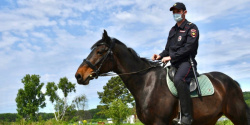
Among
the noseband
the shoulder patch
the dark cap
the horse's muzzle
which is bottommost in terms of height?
the horse's muzzle

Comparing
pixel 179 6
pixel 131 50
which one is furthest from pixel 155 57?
pixel 179 6

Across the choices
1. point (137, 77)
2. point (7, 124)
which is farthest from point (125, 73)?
point (7, 124)

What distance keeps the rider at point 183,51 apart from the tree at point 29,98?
4009 centimetres

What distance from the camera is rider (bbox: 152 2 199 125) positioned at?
5.39 m

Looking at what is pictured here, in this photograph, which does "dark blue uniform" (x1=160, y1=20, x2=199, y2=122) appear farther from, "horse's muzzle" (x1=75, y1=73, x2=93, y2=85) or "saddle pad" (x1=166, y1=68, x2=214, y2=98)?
"horse's muzzle" (x1=75, y1=73, x2=93, y2=85)

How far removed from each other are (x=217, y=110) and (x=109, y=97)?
58.0 metres

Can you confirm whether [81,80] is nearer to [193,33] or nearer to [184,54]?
[184,54]

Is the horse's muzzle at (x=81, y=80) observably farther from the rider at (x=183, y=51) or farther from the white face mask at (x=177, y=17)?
the white face mask at (x=177, y=17)

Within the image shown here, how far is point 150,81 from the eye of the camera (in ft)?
19.2

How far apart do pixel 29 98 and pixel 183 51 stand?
4191 cm

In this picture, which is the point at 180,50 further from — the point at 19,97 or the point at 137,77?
the point at 19,97

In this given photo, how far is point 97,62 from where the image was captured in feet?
18.5

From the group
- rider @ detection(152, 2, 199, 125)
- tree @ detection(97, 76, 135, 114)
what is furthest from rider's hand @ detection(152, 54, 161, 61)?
tree @ detection(97, 76, 135, 114)

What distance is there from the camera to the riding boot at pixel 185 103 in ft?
17.5
